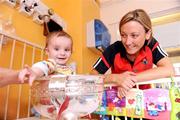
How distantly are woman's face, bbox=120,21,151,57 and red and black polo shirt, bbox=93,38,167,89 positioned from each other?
2.1 inches

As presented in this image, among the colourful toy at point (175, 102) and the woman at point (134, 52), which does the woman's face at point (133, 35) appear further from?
the colourful toy at point (175, 102)

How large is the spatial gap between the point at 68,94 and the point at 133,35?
0.46 m

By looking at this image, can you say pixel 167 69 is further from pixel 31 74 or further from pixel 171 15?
pixel 171 15

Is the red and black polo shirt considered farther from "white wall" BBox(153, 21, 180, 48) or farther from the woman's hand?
"white wall" BBox(153, 21, 180, 48)

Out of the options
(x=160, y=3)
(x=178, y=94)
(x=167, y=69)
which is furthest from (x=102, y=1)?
(x=178, y=94)

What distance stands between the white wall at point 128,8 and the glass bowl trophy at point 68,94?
129 centimetres

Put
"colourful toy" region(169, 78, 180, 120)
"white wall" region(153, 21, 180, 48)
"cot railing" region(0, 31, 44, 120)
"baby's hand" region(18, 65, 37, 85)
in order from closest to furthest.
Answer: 1. "baby's hand" region(18, 65, 37, 85)
2. "colourful toy" region(169, 78, 180, 120)
3. "cot railing" region(0, 31, 44, 120)
4. "white wall" region(153, 21, 180, 48)

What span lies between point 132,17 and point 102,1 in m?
1.14

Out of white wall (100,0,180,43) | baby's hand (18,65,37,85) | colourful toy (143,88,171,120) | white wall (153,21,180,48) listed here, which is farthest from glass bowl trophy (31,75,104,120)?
white wall (100,0,180,43)

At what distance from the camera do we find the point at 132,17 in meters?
0.90

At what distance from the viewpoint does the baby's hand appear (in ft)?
1.71

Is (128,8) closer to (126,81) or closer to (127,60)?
(127,60)

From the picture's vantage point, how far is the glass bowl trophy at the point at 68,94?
571mm

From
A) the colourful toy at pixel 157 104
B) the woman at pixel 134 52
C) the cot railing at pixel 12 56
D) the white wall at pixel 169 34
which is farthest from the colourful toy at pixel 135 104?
the white wall at pixel 169 34
